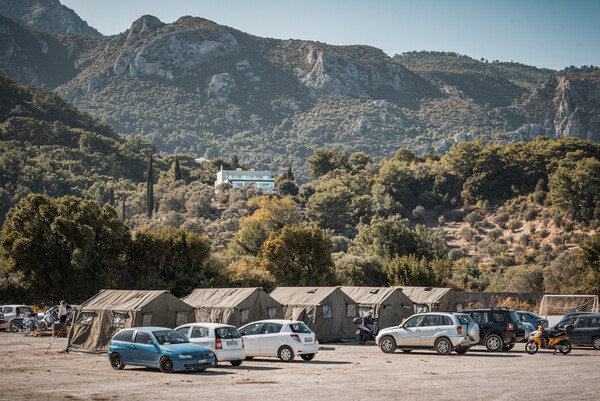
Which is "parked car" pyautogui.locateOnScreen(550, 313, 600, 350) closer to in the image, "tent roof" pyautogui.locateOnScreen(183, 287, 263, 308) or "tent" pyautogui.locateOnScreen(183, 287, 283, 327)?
"tent" pyautogui.locateOnScreen(183, 287, 283, 327)

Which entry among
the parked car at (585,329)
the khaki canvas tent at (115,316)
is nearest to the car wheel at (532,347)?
the parked car at (585,329)

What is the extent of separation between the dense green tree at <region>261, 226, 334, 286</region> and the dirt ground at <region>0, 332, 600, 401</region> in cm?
2764

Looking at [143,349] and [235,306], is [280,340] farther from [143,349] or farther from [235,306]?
[235,306]

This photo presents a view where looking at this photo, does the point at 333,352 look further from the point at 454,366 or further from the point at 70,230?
the point at 70,230

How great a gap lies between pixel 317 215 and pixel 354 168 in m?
37.4

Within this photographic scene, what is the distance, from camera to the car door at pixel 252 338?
24252mm

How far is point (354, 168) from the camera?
150 meters

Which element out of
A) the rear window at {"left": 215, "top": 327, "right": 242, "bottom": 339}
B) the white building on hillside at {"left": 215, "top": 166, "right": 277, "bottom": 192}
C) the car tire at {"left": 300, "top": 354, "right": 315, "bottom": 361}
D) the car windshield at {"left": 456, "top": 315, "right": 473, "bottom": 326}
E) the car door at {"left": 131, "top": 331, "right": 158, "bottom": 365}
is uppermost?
the white building on hillside at {"left": 215, "top": 166, "right": 277, "bottom": 192}

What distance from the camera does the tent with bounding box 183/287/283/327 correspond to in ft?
104

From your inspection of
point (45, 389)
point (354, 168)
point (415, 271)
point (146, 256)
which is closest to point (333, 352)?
point (45, 389)

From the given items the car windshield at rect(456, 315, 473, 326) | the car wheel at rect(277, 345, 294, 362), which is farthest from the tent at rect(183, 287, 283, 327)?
the car windshield at rect(456, 315, 473, 326)

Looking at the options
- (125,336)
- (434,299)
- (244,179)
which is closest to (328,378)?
(125,336)

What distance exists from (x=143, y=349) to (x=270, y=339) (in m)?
5.13

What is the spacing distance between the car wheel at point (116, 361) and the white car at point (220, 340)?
217 centimetres
